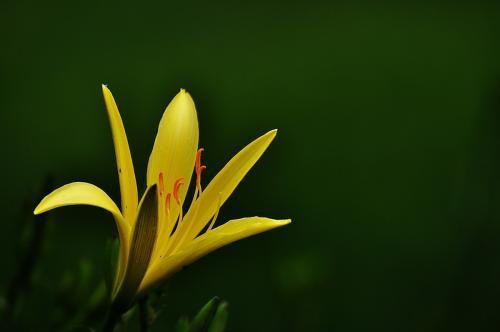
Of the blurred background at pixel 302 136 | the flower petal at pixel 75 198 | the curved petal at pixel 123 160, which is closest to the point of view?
the flower petal at pixel 75 198

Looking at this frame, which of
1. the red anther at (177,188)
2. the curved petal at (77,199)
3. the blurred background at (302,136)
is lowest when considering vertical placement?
the blurred background at (302,136)

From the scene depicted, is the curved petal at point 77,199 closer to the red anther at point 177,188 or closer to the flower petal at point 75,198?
the flower petal at point 75,198

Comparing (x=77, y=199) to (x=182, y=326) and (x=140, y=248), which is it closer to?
(x=140, y=248)

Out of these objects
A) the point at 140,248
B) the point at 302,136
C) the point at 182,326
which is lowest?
the point at 302,136

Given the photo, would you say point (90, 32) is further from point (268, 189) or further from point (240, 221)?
point (240, 221)

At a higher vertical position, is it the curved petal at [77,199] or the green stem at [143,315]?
the curved petal at [77,199]

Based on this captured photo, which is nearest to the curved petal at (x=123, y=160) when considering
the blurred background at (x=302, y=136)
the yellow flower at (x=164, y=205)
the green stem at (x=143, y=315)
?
the yellow flower at (x=164, y=205)

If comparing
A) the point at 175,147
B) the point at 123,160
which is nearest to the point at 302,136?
the point at 175,147

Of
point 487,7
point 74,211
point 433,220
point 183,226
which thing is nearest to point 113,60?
point 74,211
